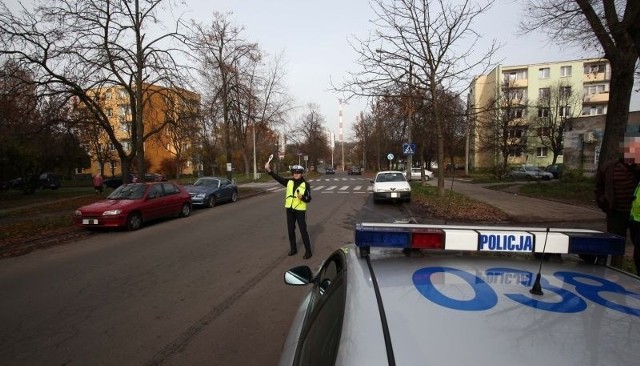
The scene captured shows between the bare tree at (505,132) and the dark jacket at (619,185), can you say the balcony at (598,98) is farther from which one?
the dark jacket at (619,185)

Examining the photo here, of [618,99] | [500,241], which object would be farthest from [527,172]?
[500,241]

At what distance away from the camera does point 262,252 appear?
8.52 meters

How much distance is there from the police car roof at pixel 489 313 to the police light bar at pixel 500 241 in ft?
0.24

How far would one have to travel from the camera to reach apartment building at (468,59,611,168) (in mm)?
44625

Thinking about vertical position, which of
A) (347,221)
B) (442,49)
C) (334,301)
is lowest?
(347,221)

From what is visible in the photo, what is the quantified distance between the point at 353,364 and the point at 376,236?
914 millimetres

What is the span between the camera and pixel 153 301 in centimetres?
548

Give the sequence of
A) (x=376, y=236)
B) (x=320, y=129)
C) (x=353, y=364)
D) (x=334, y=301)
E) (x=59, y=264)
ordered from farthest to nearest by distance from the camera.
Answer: (x=320, y=129) → (x=59, y=264) → (x=376, y=236) → (x=334, y=301) → (x=353, y=364)

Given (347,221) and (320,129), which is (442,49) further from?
(320,129)

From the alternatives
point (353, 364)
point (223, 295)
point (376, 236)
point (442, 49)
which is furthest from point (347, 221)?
point (353, 364)

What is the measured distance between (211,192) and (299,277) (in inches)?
669

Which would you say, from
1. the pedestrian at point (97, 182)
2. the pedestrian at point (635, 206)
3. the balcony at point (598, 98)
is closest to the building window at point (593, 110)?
the balcony at point (598, 98)

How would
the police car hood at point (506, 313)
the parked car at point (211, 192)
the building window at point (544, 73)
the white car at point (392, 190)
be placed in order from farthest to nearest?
the building window at point (544, 73) → the parked car at point (211, 192) → the white car at point (392, 190) → the police car hood at point (506, 313)

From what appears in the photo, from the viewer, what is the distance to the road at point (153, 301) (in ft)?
13.1
